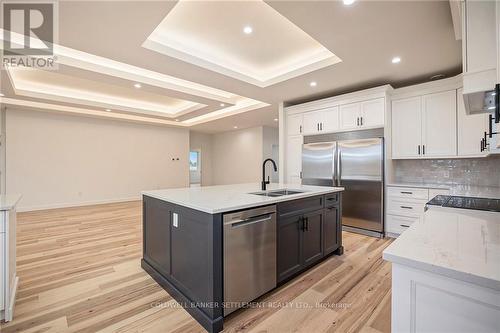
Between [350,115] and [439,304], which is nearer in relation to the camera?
[439,304]

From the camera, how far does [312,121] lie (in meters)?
4.55

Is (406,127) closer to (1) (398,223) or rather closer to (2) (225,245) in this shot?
(1) (398,223)

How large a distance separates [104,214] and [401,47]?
6.51 metres

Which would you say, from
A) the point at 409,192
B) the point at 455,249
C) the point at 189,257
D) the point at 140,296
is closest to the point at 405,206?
the point at 409,192

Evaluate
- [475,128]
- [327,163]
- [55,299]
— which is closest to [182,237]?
[55,299]

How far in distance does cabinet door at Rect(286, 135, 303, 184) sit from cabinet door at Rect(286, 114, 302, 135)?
107 mm

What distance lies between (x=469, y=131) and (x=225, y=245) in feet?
12.5

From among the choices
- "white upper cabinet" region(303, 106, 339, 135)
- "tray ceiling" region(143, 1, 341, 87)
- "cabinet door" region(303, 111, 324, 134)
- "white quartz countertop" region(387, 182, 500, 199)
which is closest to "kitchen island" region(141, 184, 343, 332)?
"tray ceiling" region(143, 1, 341, 87)

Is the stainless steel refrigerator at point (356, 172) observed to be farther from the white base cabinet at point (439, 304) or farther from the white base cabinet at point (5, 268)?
the white base cabinet at point (5, 268)

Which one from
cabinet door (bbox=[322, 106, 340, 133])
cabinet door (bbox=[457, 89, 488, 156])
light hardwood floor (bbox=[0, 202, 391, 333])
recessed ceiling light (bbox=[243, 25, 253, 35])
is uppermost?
recessed ceiling light (bbox=[243, 25, 253, 35])

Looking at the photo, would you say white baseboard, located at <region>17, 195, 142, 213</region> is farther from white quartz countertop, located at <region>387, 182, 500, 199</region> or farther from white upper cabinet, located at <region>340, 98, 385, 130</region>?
white quartz countertop, located at <region>387, 182, 500, 199</region>

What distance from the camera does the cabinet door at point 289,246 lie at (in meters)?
2.17

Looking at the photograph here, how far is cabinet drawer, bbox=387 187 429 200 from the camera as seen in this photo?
3.43 meters

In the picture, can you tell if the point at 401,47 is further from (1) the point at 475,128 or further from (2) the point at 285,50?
(1) the point at 475,128
